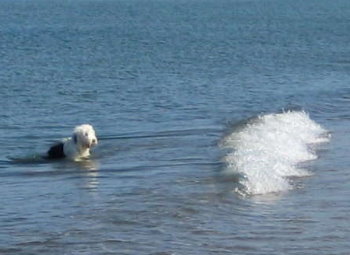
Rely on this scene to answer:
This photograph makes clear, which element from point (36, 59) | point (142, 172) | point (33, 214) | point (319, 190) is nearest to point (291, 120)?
point (142, 172)

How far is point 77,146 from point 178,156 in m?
1.60

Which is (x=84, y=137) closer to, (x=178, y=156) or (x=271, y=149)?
(x=178, y=156)

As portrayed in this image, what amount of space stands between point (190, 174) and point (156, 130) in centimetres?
492

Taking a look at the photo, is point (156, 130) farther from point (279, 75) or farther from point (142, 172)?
point (279, 75)

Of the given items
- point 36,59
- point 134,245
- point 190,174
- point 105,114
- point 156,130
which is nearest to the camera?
point 134,245

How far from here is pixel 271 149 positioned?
1527 centimetres

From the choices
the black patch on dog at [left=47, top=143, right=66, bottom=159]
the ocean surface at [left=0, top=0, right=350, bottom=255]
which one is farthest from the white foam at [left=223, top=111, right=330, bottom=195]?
the black patch on dog at [left=47, top=143, right=66, bottom=159]

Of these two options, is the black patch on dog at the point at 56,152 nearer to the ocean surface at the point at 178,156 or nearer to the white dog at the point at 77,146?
the white dog at the point at 77,146

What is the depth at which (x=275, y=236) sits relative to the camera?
32.7 ft

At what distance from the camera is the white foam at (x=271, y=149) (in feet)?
41.8

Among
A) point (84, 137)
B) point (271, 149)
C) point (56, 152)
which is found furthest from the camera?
point (56, 152)

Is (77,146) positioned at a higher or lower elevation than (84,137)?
lower

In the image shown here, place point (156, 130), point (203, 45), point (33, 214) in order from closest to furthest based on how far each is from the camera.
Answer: point (33, 214) → point (156, 130) → point (203, 45)

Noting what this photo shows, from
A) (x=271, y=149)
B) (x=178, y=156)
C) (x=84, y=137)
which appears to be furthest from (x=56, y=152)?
(x=271, y=149)
